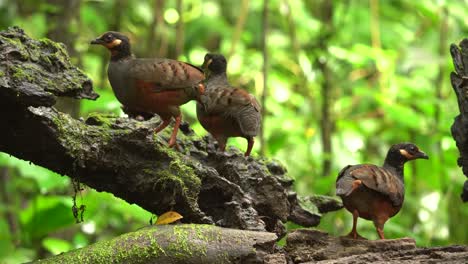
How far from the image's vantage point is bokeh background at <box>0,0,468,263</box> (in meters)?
7.59

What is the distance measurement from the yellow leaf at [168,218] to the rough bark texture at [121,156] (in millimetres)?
68

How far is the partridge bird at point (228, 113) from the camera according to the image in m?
4.20

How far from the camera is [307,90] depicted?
32.8ft

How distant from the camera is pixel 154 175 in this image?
379cm

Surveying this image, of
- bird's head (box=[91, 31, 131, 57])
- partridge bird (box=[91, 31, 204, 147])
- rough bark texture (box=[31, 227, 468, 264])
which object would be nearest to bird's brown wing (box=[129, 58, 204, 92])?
partridge bird (box=[91, 31, 204, 147])

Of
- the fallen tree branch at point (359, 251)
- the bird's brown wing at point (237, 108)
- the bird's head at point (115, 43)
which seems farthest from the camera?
the bird's brown wing at point (237, 108)

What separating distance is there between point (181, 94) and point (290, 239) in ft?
3.29

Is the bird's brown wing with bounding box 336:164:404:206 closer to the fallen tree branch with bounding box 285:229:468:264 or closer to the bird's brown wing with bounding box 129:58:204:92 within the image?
the fallen tree branch with bounding box 285:229:468:264

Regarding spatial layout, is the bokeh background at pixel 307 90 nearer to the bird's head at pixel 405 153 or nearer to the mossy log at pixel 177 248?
the bird's head at pixel 405 153

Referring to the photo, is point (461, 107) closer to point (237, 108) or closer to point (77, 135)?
point (237, 108)

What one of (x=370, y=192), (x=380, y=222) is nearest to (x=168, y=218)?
(x=370, y=192)

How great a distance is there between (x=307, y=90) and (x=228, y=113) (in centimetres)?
590

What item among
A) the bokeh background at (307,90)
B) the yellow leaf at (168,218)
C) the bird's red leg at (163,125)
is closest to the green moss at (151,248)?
the yellow leaf at (168,218)

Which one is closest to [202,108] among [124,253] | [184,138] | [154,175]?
[184,138]
